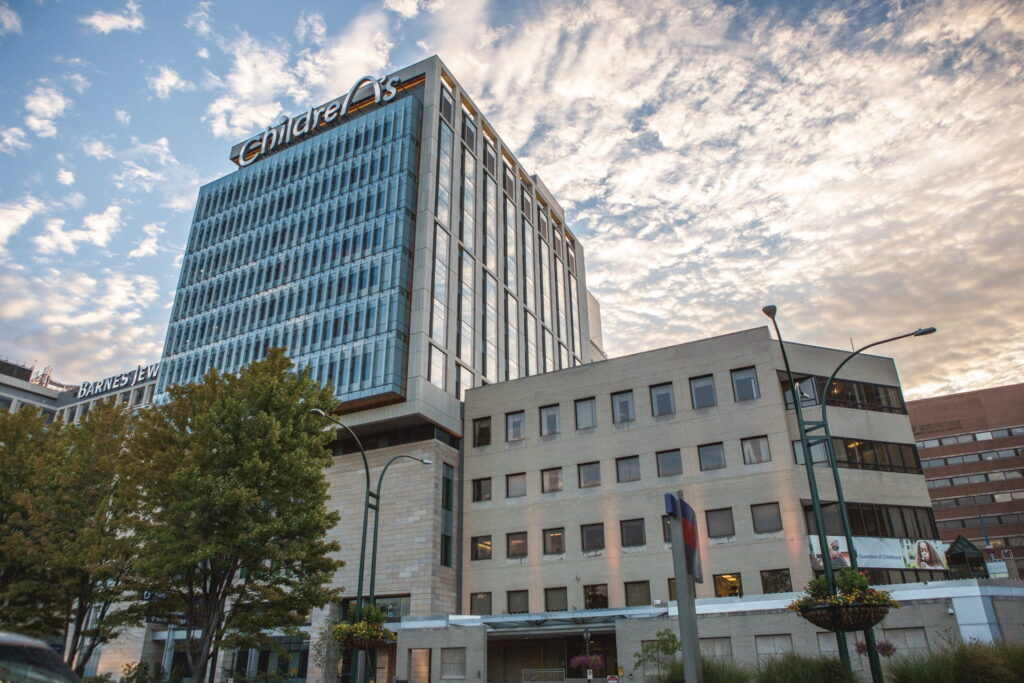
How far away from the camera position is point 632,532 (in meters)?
43.1

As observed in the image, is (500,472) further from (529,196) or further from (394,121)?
(529,196)

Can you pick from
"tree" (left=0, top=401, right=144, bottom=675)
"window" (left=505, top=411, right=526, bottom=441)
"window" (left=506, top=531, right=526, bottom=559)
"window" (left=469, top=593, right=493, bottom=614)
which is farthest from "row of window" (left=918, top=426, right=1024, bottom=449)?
"tree" (left=0, top=401, right=144, bottom=675)

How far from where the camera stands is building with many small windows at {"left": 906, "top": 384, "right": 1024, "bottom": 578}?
81.6 metres

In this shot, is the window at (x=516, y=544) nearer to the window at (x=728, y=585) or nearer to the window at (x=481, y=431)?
the window at (x=481, y=431)

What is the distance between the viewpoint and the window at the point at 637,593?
41.2 meters

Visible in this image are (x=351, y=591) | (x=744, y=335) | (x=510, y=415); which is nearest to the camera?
(x=744, y=335)

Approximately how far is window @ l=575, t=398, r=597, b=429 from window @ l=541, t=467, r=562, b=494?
3.46 m

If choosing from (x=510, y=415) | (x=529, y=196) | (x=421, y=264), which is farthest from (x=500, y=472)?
(x=529, y=196)

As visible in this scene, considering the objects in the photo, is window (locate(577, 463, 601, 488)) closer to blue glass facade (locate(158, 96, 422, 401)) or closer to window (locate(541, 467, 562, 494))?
window (locate(541, 467, 562, 494))

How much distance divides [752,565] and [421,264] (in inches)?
1268

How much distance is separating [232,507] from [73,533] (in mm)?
10930

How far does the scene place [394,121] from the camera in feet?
202

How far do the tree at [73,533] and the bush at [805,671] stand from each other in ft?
79.6

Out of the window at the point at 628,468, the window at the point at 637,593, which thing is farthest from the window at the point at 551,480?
the window at the point at 637,593
